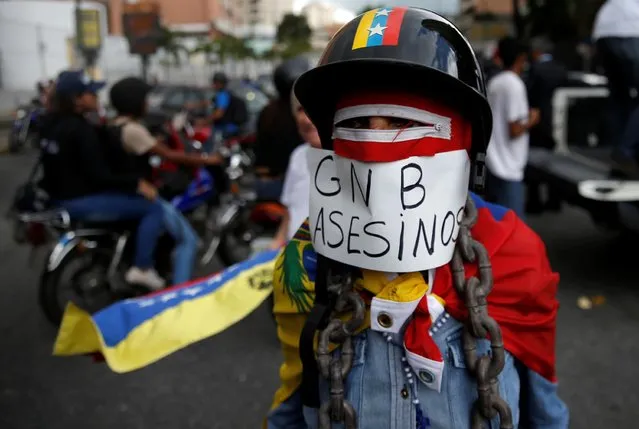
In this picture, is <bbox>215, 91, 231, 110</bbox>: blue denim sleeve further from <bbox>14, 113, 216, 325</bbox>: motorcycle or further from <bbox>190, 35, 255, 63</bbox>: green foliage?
<bbox>190, 35, 255, 63</bbox>: green foliage

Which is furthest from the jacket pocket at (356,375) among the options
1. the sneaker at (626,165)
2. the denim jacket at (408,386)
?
the sneaker at (626,165)

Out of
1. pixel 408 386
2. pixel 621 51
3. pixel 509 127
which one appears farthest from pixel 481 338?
pixel 621 51

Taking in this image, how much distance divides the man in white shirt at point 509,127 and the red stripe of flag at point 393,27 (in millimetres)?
4266

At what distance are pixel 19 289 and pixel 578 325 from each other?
15.3ft

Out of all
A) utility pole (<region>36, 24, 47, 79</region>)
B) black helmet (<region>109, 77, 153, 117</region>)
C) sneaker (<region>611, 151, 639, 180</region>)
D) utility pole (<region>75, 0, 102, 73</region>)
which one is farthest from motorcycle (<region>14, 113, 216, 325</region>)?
utility pole (<region>36, 24, 47, 79</region>)

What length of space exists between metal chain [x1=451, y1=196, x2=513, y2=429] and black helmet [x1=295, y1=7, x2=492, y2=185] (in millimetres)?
265

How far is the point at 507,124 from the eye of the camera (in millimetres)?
5762

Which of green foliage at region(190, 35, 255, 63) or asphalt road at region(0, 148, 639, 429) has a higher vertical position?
green foliage at region(190, 35, 255, 63)

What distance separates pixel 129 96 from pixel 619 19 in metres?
4.42

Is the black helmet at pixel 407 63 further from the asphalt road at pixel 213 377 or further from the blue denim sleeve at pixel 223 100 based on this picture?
the blue denim sleeve at pixel 223 100

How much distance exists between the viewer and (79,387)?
4.33 meters

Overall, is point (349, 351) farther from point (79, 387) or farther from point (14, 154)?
point (14, 154)

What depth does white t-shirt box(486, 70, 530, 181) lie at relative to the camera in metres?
5.70

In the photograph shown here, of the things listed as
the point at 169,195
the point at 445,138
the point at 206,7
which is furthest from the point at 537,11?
the point at 206,7
